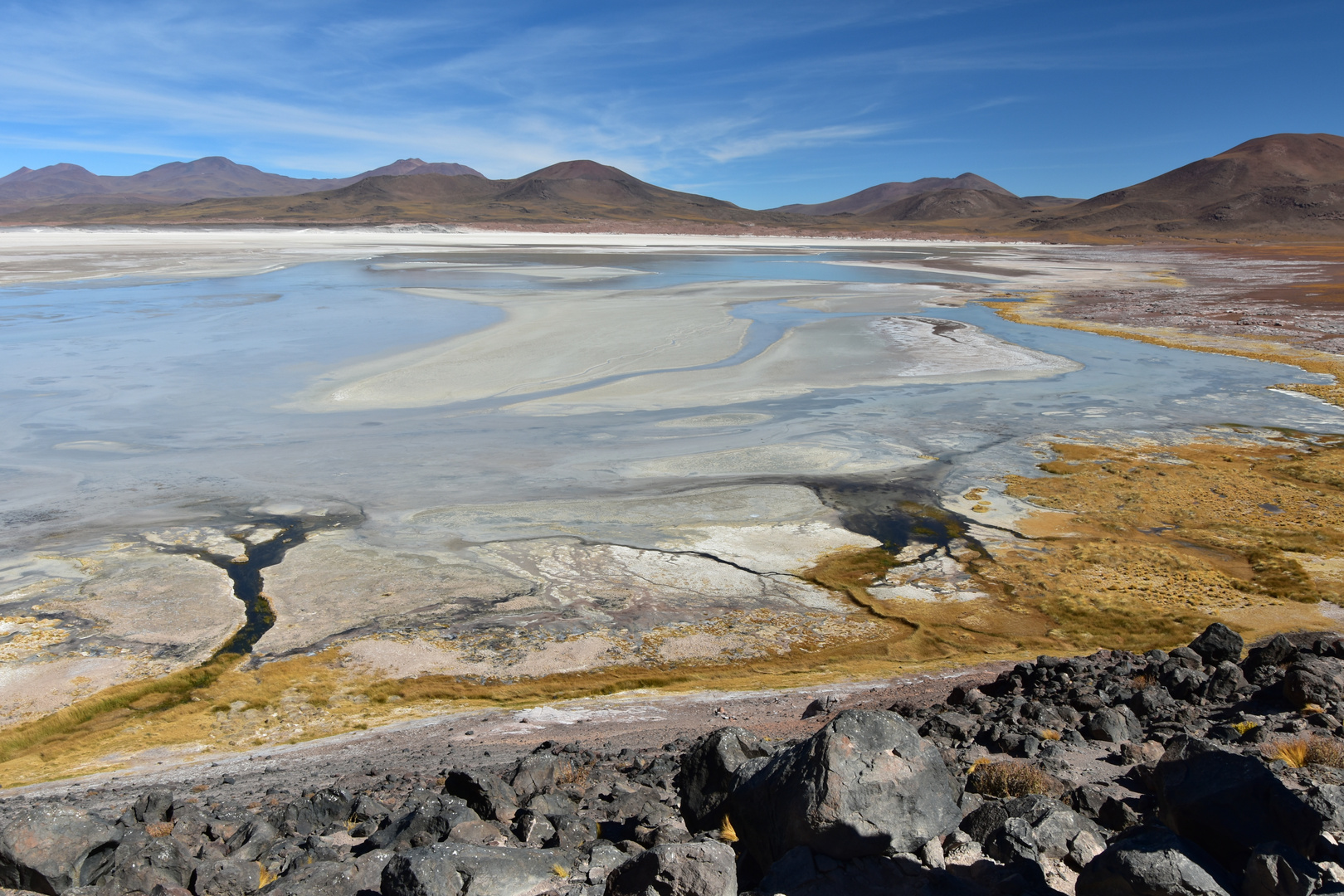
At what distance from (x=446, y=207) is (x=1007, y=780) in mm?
151134

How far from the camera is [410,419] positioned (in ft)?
40.1

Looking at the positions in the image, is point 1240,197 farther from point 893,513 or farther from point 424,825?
point 424,825

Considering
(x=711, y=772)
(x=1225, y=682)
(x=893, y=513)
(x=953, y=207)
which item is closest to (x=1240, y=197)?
(x=953, y=207)

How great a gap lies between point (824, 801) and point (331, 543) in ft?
20.6

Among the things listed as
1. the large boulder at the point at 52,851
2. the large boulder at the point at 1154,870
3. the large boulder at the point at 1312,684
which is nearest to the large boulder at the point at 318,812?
the large boulder at the point at 52,851

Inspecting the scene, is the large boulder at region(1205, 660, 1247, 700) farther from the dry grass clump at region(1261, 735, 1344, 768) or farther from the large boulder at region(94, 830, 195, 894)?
the large boulder at region(94, 830, 195, 894)

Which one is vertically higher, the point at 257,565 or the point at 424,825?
the point at 424,825

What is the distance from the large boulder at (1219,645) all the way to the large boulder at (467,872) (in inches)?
175

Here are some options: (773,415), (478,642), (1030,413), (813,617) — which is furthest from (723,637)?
(1030,413)

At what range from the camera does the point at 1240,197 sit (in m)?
123

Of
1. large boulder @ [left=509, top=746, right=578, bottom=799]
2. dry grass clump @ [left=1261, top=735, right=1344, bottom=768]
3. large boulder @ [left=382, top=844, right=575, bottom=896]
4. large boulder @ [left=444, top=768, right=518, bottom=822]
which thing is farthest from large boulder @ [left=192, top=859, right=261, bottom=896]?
dry grass clump @ [left=1261, top=735, right=1344, bottom=768]

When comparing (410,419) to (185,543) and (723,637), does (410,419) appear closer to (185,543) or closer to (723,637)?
(185,543)

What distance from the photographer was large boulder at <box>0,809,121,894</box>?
10.0ft

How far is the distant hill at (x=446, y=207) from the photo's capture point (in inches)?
4577
